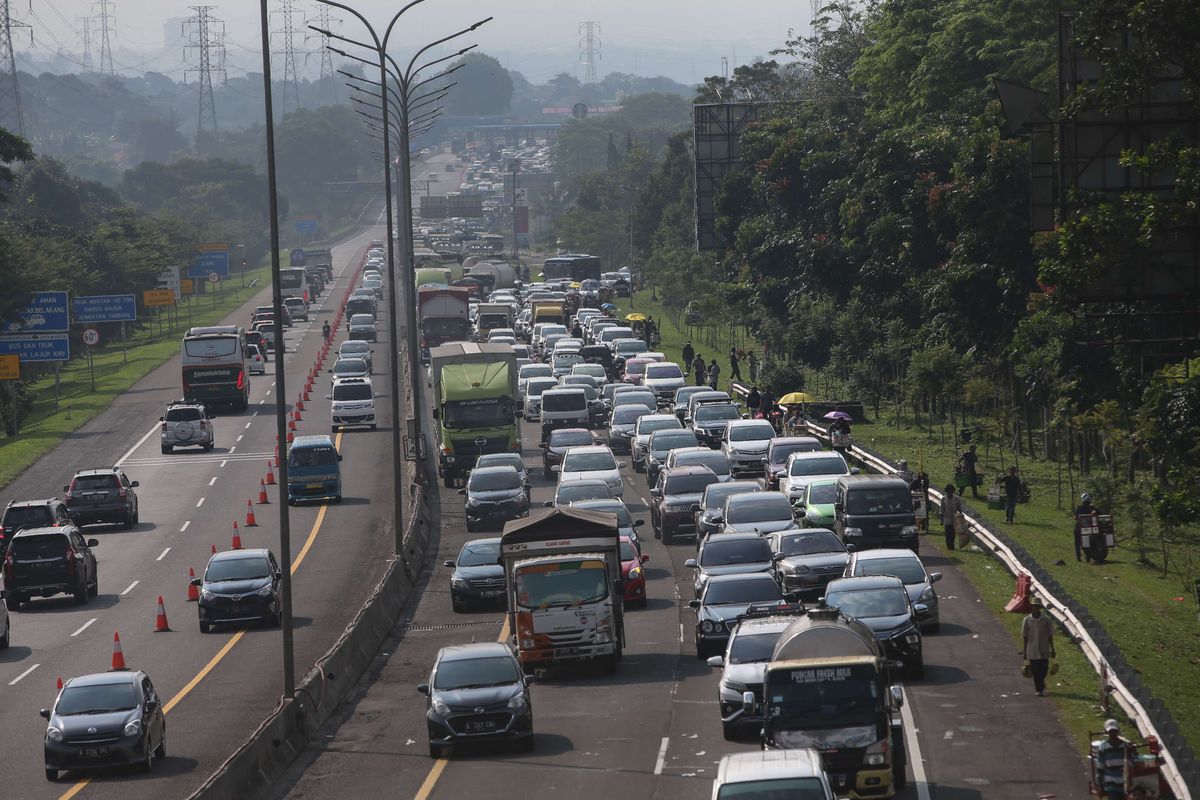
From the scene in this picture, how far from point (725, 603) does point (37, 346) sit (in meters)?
54.2

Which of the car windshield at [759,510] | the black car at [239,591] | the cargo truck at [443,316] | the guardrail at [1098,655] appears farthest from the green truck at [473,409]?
the cargo truck at [443,316]

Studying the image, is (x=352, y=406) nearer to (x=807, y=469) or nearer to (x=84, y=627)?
(x=807, y=469)

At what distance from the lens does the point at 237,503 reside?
57844 millimetres

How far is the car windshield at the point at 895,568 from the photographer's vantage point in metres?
32.2

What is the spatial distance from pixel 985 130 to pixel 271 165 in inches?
1538

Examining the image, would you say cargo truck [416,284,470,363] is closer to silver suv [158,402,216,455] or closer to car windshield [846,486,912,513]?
silver suv [158,402,216,455]

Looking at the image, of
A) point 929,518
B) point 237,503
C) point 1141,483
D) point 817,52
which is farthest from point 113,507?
point 817,52

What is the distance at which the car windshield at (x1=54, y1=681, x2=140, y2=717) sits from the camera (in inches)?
1019

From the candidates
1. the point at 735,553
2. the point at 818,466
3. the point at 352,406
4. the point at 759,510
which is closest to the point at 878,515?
the point at 759,510

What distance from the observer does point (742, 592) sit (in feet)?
104

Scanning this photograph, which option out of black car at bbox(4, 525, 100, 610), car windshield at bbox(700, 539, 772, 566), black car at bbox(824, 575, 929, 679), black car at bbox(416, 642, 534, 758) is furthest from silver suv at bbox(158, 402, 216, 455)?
black car at bbox(416, 642, 534, 758)

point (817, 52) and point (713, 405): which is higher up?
point (817, 52)

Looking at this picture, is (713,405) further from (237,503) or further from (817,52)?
(817,52)

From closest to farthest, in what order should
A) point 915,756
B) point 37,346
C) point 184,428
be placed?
point 915,756 → point 184,428 → point 37,346
